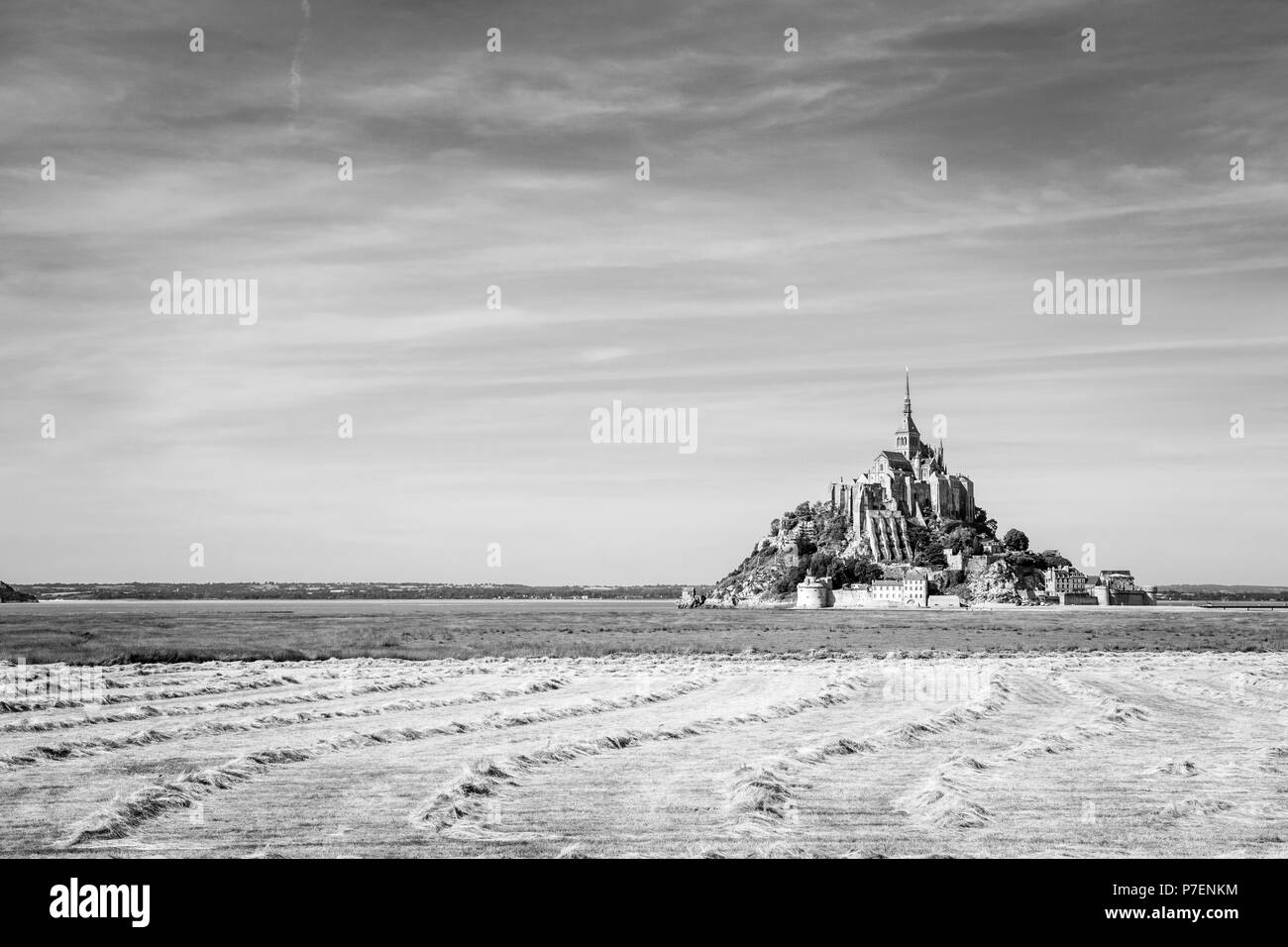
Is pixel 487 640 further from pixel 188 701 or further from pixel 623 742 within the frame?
pixel 623 742

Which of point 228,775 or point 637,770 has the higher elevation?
point 228,775

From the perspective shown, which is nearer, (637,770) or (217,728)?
(637,770)

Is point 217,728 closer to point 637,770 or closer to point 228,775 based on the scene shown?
point 228,775

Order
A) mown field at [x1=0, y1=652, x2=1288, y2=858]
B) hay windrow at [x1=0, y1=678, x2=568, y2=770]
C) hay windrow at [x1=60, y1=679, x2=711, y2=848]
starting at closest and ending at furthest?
mown field at [x1=0, y1=652, x2=1288, y2=858]
hay windrow at [x1=60, y1=679, x2=711, y2=848]
hay windrow at [x1=0, y1=678, x2=568, y2=770]

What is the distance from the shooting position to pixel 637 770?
695 inches

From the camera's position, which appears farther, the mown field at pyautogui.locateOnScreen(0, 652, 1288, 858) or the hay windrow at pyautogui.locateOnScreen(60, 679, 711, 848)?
the hay windrow at pyautogui.locateOnScreen(60, 679, 711, 848)

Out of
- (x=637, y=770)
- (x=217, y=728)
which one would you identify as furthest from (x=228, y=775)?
(x=217, y=728)

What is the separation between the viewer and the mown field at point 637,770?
41.5 ft

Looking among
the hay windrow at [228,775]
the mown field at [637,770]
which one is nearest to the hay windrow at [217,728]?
the mown field at [637,770]

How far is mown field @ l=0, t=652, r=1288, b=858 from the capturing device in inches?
498

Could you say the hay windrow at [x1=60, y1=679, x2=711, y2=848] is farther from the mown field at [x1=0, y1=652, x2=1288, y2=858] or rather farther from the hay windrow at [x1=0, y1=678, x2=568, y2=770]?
the hay windrow at [x1=0, y1=678, x2=568, y2=770]

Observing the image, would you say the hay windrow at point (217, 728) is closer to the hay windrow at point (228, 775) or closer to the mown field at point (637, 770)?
the mown field at point (637, 770)

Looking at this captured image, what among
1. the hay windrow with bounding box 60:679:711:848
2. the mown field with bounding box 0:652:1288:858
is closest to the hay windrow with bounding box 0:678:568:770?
the mown field with bounding box 0:652:1288:858

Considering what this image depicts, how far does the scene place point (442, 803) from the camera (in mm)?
14352
